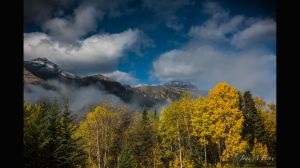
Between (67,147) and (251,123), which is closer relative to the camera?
(67,147)

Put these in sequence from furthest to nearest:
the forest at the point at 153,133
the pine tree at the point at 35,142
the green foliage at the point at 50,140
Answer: the forest at the point at 153,133
the green foliage at the point at 50,140
the pine tree at the point at 35,142

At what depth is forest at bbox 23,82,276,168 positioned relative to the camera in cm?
2214

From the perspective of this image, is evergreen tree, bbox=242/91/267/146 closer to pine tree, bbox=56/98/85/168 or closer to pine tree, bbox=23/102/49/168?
pine tree, bbox=56/98/85/168

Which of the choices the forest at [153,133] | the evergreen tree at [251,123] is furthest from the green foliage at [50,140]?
the evergreen tree at [251,123]

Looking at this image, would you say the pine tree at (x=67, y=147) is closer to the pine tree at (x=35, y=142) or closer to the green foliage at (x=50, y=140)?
the green foliage at (x=50, y=140)

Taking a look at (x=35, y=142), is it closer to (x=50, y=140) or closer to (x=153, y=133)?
(x=50, y=140)

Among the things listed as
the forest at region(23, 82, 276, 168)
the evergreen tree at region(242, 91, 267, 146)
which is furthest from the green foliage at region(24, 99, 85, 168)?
the evergreen tree at region(242, 91, 267, 146)

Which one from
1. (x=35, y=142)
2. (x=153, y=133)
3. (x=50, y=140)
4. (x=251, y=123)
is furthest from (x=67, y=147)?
(x=251, y=123)

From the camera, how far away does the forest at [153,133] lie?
22141 mm

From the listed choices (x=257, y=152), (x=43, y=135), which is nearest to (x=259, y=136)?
(x=257, y=152)

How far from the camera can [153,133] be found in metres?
40.7

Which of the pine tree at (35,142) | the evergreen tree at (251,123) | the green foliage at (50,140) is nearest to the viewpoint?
the pine tree at (35,142)
